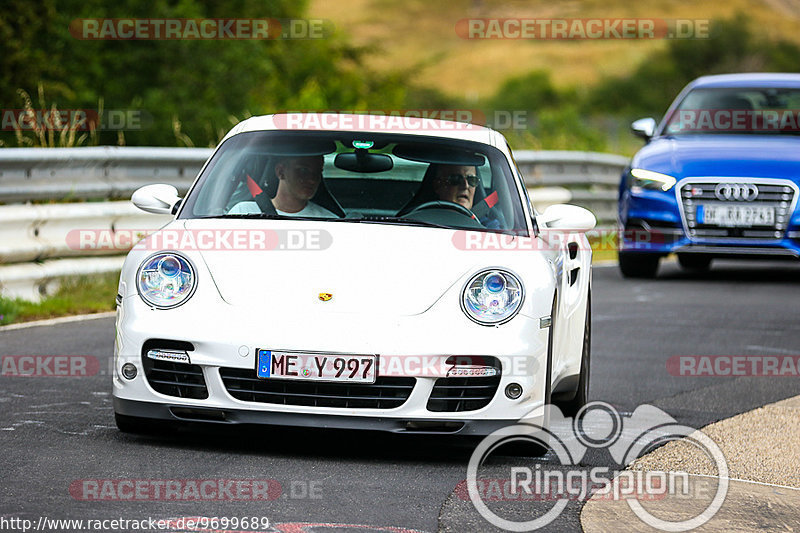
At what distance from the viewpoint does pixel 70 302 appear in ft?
34.4

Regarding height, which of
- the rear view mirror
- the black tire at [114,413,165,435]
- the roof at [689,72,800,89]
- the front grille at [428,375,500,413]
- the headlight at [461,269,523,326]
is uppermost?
the rear view mirror

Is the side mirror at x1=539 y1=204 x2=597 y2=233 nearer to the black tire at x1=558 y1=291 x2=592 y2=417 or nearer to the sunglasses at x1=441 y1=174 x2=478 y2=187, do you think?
the sunglasses at x1=441 y1=174 x2=478 y2=187

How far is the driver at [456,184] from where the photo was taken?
22.6ft

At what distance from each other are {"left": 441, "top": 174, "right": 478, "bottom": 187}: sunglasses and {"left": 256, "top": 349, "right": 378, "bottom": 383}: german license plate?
59.6 inches

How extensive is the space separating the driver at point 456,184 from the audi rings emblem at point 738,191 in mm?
6626

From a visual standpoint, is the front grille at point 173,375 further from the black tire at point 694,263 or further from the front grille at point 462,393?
the black tire at point 694,263

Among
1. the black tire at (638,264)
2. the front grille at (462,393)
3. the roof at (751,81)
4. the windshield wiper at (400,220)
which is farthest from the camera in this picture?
the roof at (751,81)

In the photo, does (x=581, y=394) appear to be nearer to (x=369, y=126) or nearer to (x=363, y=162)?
(x=363, y=162)

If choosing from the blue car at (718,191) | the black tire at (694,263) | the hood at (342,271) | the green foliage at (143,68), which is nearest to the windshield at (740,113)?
the blue car at (718,191)

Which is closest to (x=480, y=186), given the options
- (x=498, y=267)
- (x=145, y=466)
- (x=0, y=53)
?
(x=498, y=267)

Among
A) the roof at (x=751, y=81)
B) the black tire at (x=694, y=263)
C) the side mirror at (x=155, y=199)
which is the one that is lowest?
the black tire at (x=694, y=263)

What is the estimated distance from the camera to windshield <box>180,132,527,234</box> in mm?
6699

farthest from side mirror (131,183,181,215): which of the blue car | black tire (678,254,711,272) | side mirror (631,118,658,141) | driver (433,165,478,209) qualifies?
black tire (678,254,711,272)

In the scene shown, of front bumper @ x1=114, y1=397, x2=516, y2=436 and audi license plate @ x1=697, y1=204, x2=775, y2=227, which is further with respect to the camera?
audi license plate @ x1=697, y1=204, x2=775, y2=227
